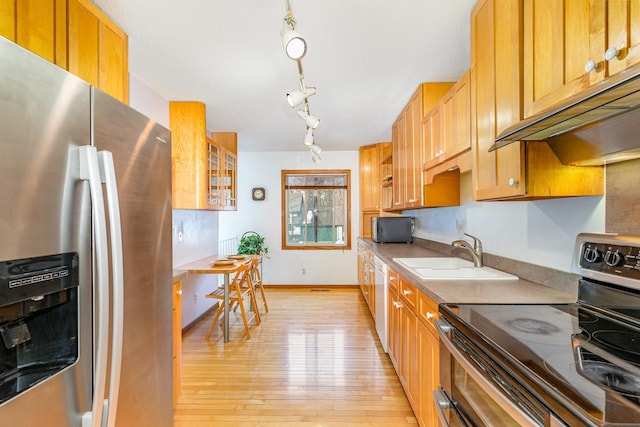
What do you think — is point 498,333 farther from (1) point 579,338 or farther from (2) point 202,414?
(2) point 202,414

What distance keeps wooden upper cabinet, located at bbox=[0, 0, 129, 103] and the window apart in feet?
12.4

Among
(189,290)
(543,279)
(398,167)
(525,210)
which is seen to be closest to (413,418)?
(543,279)

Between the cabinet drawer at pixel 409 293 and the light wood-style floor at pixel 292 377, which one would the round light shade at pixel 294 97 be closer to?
the cabinet drawer at pixel 409 293

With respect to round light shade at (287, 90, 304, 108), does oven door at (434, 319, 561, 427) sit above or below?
below

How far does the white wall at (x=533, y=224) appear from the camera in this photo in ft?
4.31

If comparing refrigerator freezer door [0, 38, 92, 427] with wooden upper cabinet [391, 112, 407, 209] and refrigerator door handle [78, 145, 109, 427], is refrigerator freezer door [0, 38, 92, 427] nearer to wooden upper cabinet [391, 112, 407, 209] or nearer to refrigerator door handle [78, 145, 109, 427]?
refrigerator door handle [78, 145, 109, 427]

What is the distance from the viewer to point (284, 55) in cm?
210

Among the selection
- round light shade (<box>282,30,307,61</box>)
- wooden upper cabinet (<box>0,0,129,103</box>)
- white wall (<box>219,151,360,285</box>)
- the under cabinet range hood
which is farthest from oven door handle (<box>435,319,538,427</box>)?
white wall (<box>219,151,360,285</box>)

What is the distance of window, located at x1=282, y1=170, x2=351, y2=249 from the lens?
550cm

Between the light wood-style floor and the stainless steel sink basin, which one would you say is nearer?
the stainless steel sink basin

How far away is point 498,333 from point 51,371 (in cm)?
129

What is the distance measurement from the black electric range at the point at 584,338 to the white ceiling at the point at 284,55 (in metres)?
1.42

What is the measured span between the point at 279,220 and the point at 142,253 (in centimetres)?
427

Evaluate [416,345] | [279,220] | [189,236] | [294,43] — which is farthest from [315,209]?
[294,43]
